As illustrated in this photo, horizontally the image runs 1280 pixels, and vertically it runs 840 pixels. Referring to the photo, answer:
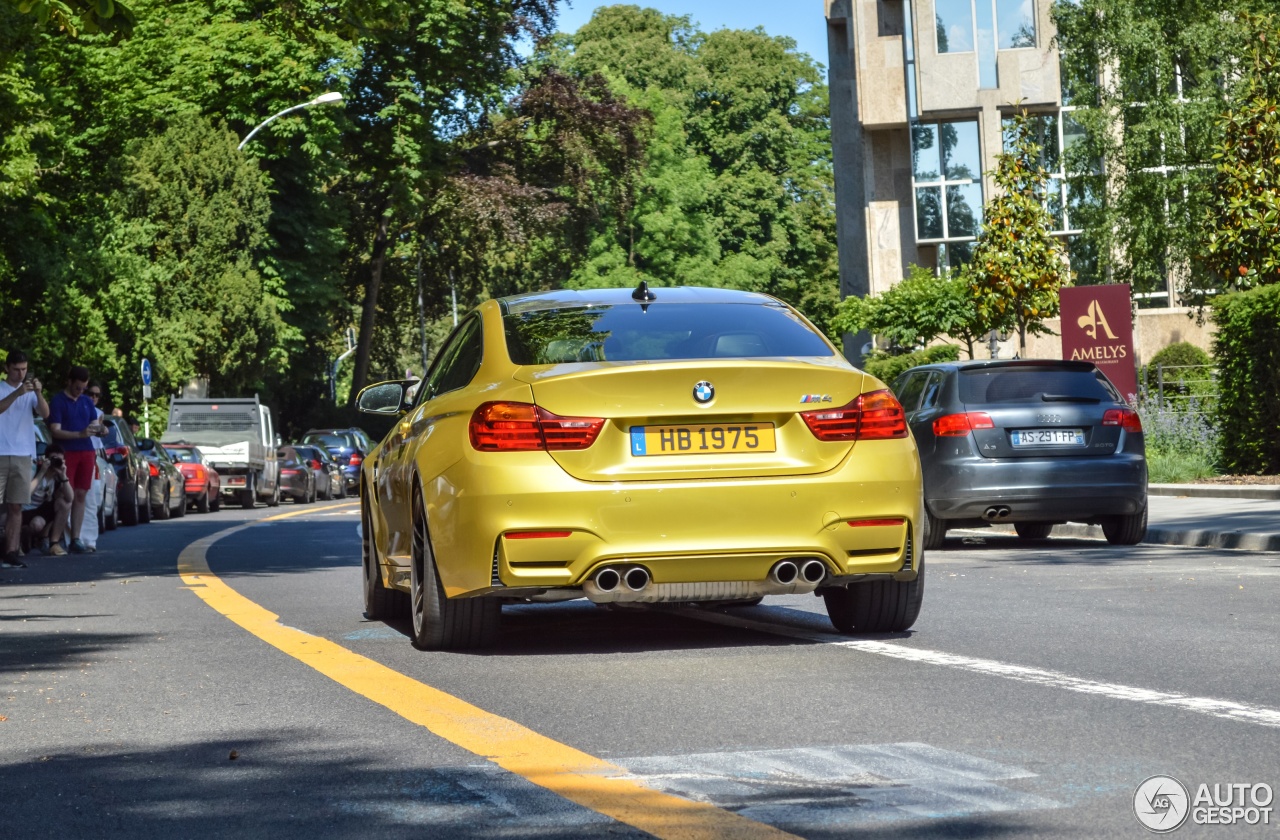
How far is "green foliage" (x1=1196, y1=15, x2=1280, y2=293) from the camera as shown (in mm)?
26203

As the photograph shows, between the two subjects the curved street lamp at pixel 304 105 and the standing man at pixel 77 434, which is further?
the curved street lamp at pixel 304 105

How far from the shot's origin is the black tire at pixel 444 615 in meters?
8.33

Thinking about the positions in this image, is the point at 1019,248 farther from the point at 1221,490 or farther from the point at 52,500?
the point at 52,500

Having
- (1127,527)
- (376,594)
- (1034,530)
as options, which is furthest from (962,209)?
(376,594)

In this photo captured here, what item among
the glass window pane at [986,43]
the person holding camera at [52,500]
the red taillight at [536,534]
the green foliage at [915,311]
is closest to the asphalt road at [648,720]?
the red taillight at [536,534]

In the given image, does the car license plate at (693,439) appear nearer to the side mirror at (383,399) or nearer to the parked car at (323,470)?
→ the side mirror at (383,399)

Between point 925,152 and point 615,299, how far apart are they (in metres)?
47.6

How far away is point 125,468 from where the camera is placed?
27.4m

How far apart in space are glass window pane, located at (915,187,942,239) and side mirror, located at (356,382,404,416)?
150ft

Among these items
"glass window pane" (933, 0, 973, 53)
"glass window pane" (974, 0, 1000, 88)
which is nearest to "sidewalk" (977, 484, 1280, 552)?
"glass window pane" (974, 0, 1000, 88)

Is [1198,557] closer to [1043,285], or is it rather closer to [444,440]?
[444,440]

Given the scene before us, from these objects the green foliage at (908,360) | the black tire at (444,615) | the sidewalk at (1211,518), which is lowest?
the sidewalk at (1211,518)

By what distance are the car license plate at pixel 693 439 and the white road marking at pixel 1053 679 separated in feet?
3.47

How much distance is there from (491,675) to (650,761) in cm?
227
